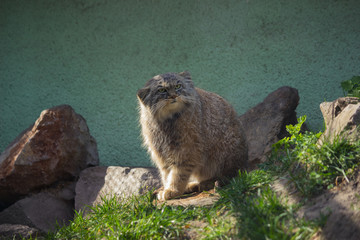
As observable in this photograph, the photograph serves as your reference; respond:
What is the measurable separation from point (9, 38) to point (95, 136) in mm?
2997

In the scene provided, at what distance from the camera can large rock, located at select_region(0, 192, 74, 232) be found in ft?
16.0

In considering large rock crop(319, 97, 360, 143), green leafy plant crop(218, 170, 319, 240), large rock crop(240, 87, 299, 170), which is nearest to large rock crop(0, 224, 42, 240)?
green leafy plant crop(218, 170, 319, 240)

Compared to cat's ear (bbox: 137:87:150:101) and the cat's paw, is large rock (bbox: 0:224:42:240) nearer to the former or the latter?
the cat's paw

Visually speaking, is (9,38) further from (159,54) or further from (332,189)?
(332,189)

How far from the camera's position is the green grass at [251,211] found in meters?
2.58

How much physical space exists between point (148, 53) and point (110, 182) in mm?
2615

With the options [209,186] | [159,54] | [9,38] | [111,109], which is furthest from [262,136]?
[9,38]

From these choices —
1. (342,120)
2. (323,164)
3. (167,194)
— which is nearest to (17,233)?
(167,194)

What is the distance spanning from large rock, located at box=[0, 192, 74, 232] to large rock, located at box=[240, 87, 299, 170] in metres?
2.96

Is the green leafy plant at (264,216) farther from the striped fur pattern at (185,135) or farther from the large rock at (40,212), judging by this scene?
the large rock at (40,212)

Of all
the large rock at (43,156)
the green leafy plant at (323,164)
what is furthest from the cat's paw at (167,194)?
the large rock at (43,156)

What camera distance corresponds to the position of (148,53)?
6.45 m

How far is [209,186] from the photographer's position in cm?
427

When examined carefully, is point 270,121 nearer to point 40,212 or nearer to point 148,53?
point 148,53
